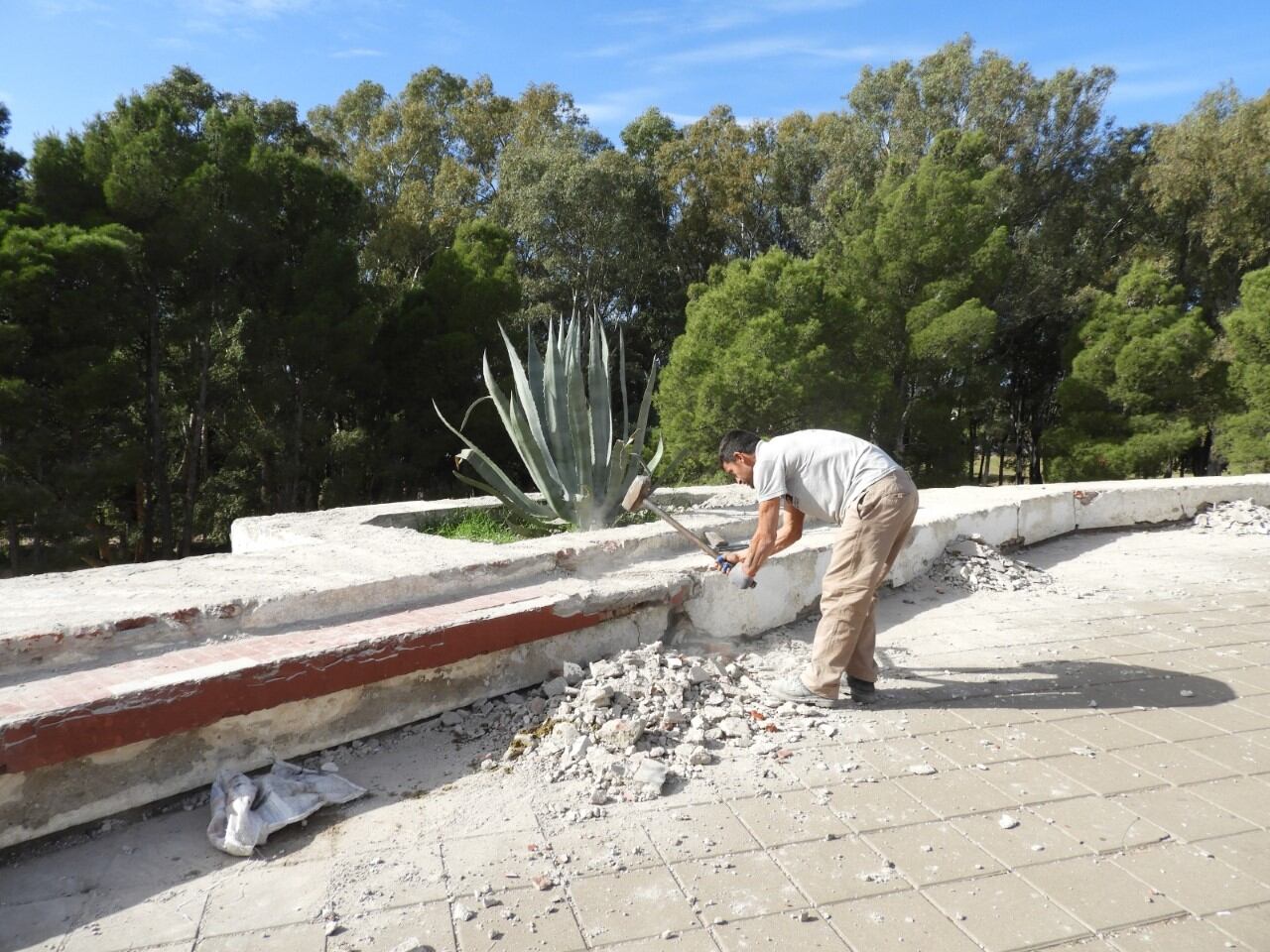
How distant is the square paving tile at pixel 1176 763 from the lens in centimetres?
263

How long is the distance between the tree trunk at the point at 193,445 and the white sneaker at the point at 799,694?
1384 cm

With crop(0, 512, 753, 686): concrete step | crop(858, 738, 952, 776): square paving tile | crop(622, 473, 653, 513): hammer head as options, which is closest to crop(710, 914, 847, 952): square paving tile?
crop(858, 738, 952, 776): square paving tile

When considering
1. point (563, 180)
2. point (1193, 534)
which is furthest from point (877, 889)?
point (563, 180)

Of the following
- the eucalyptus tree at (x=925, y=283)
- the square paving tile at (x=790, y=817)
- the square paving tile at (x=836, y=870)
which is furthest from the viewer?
the eucalyptus tree at (x=925, y=283)

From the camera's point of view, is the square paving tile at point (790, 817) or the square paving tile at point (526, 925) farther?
the square paving tile at point (790, 817)

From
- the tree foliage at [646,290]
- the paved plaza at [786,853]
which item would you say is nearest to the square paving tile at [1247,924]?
the paved plaza at [786,853]

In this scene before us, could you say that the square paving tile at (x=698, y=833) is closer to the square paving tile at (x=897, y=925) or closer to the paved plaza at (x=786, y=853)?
the paved plaza at (x=786, y=853)

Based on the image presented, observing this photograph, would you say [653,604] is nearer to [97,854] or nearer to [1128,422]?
[97,854]

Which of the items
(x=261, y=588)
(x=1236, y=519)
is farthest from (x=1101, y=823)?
(x=1236, y=519)

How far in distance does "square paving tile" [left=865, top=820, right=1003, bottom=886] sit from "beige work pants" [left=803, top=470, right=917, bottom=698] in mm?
800

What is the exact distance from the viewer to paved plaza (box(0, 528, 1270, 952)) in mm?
1920

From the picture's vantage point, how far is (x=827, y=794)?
253 centimetres

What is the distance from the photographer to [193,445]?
14852 mm

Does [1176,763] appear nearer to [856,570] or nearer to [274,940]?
[856,570]
